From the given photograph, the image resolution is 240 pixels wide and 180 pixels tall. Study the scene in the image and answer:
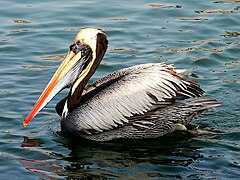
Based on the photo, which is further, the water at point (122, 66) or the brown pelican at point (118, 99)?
the brown pelican at point (118, 99)

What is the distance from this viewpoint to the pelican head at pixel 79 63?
8273 millimetres

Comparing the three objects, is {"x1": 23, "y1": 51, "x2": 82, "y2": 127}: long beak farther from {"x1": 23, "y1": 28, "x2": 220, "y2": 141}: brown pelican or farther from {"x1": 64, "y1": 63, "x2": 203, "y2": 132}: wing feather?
{"x1": 64, "y1": 63, "x2": 203, "y2": 132}: wing feather

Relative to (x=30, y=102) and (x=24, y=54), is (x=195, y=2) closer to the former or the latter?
(x=24, y=54)

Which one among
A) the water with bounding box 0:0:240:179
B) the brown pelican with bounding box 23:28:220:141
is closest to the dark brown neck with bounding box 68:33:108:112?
the brown pelican with bounding box 23:28:220:141

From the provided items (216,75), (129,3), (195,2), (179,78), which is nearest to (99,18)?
(129,3)

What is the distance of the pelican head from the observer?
27.1 feet

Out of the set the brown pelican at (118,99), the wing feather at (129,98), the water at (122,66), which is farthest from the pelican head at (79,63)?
the water at (122,66)

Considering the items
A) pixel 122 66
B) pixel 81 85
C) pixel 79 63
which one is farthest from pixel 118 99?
pixel 122 66

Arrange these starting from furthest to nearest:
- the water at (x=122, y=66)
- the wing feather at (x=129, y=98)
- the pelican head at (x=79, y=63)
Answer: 1. the pelican head at (x=79, y=63)
2. the wing feather at (x=129, y=98)
3. the water at (x=122, y=66)

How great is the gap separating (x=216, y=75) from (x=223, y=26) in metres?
2.10

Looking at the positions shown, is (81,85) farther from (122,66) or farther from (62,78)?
(122,66)

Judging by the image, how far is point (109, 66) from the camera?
1055cm

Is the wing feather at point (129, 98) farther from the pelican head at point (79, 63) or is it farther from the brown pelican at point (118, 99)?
the pelican head at point (79, 63)

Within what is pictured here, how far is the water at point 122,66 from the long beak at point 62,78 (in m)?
0.52
